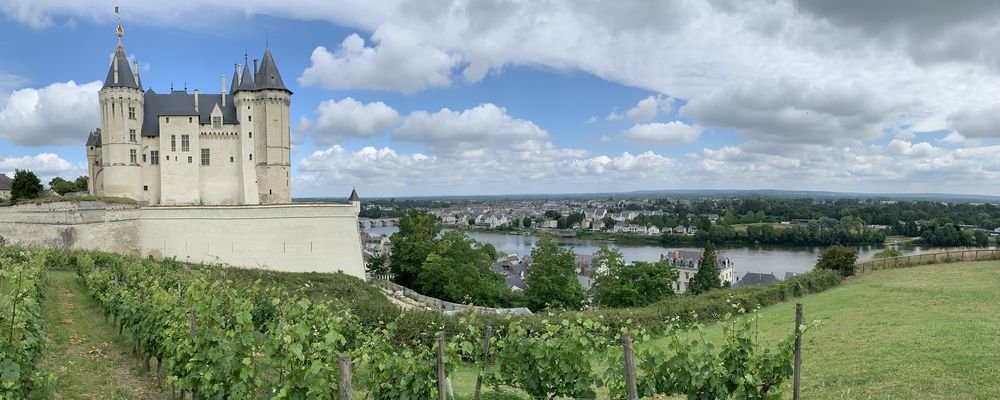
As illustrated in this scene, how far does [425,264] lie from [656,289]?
1277cm

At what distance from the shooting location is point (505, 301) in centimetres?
3197

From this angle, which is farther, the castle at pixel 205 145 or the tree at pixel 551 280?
the castle at pixel 205 145

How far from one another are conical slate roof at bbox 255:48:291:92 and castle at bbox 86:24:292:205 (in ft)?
0.18

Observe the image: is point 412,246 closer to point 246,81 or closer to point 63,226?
point 246,81

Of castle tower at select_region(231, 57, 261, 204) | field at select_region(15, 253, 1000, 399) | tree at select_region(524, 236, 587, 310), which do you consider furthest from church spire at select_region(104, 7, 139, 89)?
tree at select_region(524, 236, 587, 310)

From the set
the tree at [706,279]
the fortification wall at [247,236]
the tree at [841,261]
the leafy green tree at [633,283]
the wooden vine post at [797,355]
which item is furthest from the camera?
the tree at [706,279]

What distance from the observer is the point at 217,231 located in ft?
95.7

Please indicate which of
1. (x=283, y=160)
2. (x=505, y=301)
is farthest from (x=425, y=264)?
(x=283, y=160)

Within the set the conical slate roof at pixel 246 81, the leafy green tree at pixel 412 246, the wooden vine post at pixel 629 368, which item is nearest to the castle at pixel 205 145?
the conical slate roof at pixel 246 81

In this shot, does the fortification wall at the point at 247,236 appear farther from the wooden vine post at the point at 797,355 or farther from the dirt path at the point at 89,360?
the wooden vine post at the point at 797,355

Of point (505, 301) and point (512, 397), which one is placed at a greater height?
point (512, 397)

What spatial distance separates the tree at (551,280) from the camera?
1145 inches

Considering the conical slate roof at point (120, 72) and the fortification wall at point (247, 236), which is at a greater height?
the conical slate roof at point (120, 72)

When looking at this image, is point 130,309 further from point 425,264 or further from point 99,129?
point 99,129
